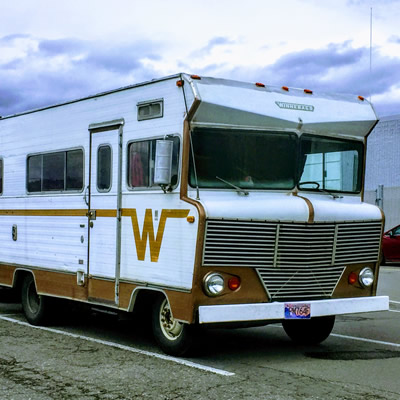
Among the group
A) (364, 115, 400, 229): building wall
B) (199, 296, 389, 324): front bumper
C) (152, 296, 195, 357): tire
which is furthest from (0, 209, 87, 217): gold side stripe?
(364, 115, 400, 229): building wall

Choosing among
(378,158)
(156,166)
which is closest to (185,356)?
(156,166)

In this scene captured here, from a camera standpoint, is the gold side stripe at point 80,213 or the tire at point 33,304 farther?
the tire at point 33,304

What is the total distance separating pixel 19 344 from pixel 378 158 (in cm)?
2818

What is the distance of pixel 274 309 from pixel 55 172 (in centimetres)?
411

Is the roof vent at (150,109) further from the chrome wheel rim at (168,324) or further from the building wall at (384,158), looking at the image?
the building wall at (384,158)

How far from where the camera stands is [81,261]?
32.1 feet

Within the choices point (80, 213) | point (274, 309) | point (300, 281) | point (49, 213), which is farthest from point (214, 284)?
point (49, 213)

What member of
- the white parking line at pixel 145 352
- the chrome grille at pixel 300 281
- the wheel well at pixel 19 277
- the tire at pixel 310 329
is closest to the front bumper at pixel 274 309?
the chrome grille at pixel 300 281

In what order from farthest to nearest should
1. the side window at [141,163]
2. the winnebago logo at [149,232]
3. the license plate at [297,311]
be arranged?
the side window at [141,163], the winnebago logo at [149,232], the license plate at [297,311]

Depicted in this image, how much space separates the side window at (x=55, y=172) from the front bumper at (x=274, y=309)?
3.15m

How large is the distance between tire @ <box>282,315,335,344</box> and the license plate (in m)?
1.06

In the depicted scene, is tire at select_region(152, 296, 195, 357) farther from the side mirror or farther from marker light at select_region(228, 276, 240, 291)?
the side mirror

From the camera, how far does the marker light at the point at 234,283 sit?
7.92 meters

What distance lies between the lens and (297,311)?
8.12 metres
